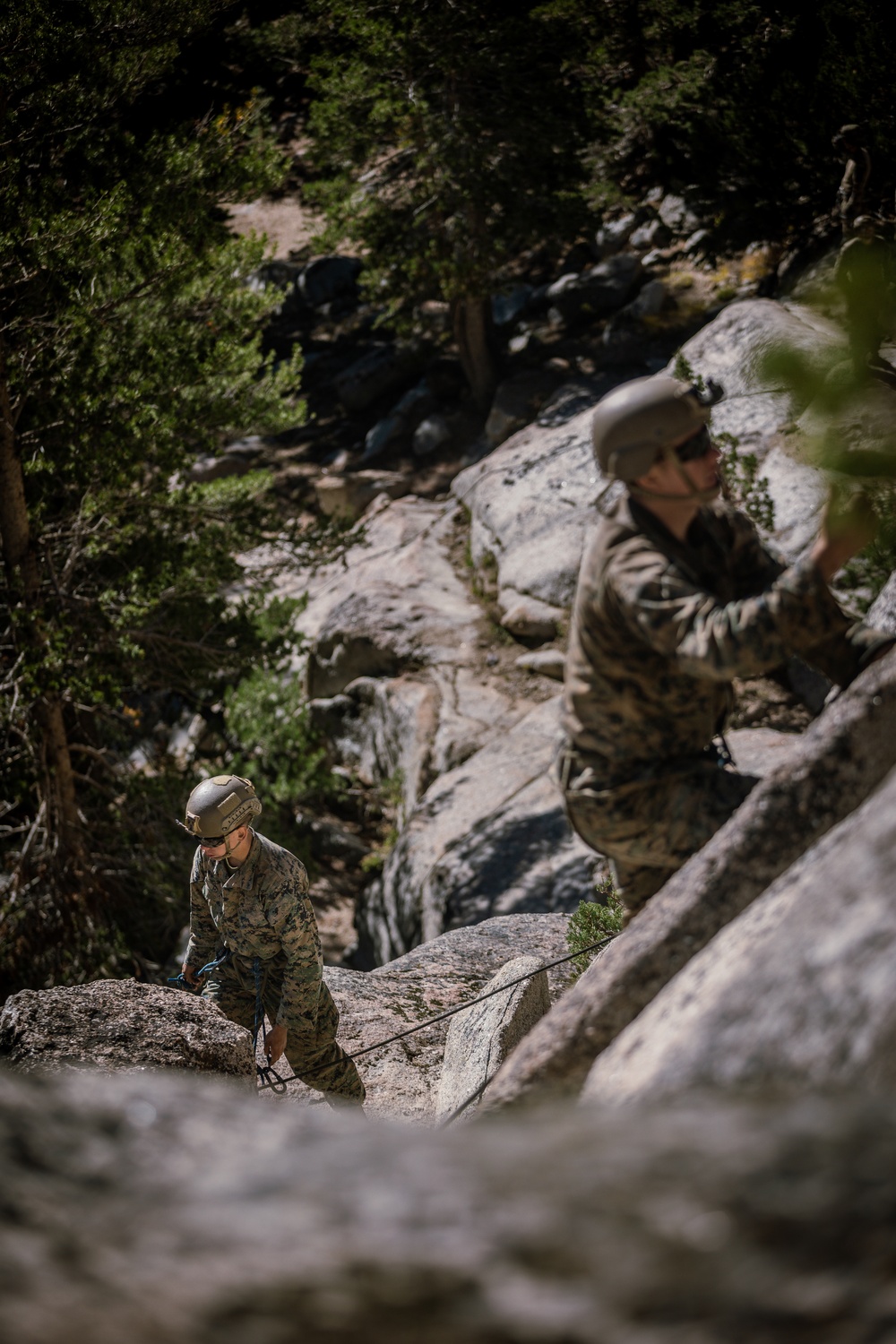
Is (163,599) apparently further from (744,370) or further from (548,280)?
(548,280)

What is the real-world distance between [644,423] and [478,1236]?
2.36m

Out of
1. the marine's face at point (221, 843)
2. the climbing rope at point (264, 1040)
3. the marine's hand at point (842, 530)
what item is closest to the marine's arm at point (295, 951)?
the climbing rope at point (264, 1040)

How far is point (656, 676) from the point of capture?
3.46 metres

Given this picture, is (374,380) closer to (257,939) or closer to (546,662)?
(546,662)

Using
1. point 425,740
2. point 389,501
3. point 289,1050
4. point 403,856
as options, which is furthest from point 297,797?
point 289,1050

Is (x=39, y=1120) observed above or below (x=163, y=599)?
above

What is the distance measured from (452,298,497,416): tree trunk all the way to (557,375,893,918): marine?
1504cm

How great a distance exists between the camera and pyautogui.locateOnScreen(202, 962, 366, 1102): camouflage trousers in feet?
19.3

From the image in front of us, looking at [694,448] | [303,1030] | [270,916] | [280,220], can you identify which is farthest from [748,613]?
[280,220]

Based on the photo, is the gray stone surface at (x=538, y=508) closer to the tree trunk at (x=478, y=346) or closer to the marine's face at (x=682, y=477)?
the tree trunk at (x=478, y=346)

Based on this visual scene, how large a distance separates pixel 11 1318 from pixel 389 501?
16.7m

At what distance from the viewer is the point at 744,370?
239 centimetres

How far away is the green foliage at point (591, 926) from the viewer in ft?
19.7

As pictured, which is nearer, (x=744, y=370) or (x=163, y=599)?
(x=744, y=370)
